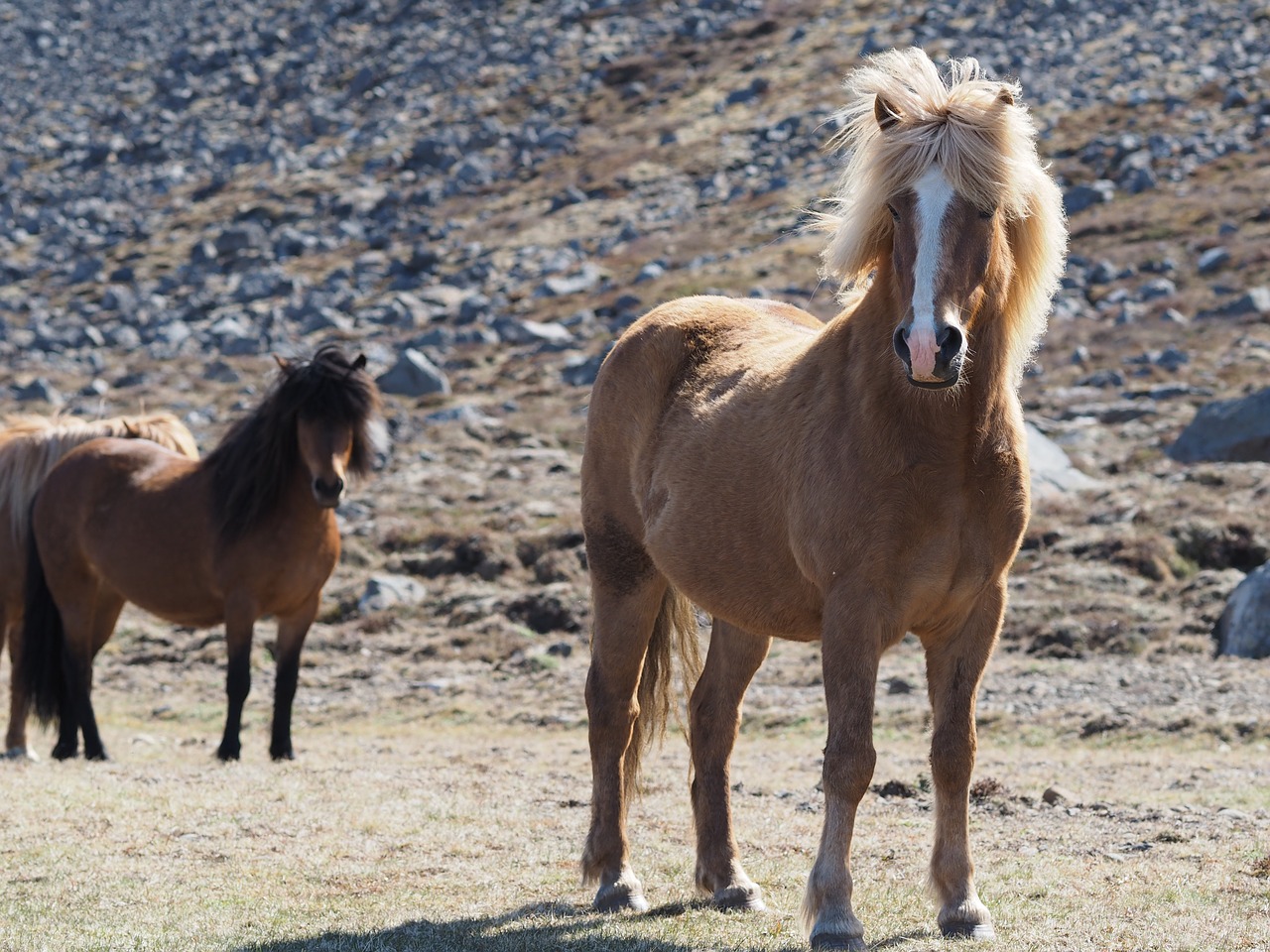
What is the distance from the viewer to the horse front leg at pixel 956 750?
16.2ft

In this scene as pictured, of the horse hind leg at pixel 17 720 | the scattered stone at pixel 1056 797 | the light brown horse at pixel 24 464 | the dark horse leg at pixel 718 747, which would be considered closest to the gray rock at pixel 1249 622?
the scattered stone at pixel 1056 797

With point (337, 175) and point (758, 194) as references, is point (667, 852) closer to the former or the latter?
point (758, 194)

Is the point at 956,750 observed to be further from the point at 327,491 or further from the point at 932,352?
the point at 327,491

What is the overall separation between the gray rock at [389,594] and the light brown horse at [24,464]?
13.0 ft

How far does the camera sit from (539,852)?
21.7 feet

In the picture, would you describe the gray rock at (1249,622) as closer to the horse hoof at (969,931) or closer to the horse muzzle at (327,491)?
the horse muzzle at (327,491)

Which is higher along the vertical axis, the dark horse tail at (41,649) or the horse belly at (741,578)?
the horse belly at (741,578)

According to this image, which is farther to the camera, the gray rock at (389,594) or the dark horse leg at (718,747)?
the gray rock at (389,594)

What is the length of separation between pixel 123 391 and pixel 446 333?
23.1 feet

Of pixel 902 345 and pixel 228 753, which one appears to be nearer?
pixel 902 345

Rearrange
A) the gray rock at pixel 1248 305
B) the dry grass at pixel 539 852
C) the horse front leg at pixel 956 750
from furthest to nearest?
the gray rock at pixel 1248 305
the dry grass at pixel 539 852
the horse front leg at pixel 956 750

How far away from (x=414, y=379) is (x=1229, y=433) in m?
15.3

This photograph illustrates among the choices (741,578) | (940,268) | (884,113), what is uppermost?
(884,113)

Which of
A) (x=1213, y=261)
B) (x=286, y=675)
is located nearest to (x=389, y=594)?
(x=286, y=675)
